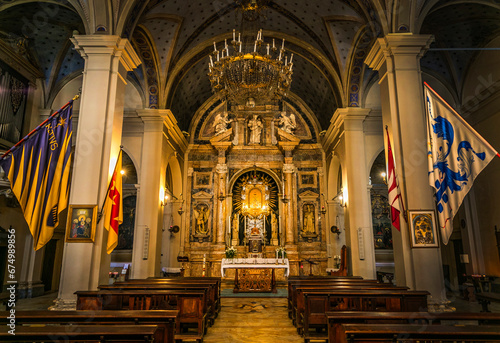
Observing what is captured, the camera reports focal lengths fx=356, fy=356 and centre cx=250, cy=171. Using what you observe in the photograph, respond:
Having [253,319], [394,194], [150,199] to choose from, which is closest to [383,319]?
[394,194]

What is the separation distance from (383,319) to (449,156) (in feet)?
11.5

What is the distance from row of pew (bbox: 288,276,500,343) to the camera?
9.78ft

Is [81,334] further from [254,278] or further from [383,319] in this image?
[254,278]

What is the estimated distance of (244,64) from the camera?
788 centimetres

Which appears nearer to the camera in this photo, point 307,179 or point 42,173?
point 42,173

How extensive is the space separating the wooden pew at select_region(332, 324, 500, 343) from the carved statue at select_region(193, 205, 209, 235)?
1242 centimetres

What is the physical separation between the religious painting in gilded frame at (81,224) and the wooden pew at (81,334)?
386cm

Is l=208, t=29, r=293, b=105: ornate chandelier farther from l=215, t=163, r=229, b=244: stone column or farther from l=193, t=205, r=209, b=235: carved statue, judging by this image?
l=193, t=205, r=209, b=235: carved statue

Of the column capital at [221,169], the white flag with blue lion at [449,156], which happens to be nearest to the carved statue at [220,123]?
the column capital at [221,169]

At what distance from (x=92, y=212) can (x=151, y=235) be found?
4.12 metres

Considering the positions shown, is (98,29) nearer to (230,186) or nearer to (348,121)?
(348,121)

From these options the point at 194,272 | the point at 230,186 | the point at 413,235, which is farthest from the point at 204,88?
the point at 413,235

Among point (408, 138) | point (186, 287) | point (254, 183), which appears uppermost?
point (254, 183)

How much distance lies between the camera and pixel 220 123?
629 inches
